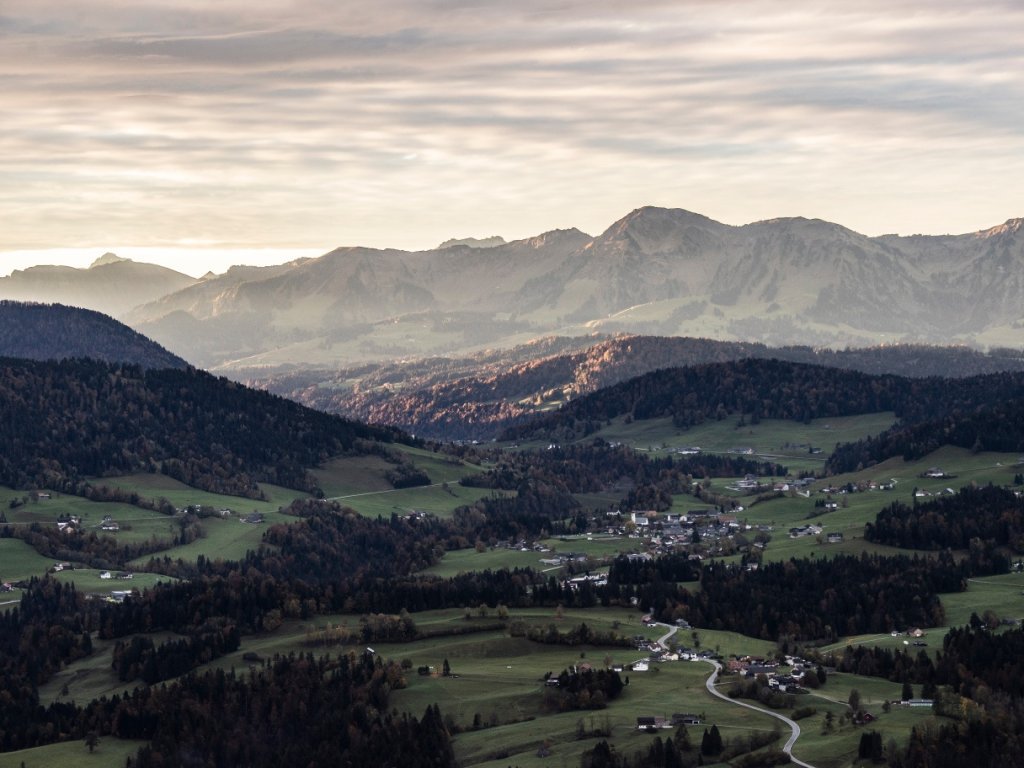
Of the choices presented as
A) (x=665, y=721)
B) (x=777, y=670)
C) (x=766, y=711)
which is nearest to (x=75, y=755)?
(x=665, y=721)

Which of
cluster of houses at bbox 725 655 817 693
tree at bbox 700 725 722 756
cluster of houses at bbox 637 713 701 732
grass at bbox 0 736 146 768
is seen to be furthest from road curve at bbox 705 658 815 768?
grass at bbox 0 736 146 768

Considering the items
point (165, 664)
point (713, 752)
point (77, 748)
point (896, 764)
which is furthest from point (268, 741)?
point (896, 764)

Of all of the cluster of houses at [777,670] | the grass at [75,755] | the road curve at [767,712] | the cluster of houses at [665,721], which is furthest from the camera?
the cluster of houses at [777,670]

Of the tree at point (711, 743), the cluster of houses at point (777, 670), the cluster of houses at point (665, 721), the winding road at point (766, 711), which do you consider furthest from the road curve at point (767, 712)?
the cluster of houses at point (665, 721)

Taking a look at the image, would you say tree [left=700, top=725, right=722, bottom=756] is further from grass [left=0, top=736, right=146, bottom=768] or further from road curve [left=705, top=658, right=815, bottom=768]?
grass [left=0, top=736, right=146, bottom=768]

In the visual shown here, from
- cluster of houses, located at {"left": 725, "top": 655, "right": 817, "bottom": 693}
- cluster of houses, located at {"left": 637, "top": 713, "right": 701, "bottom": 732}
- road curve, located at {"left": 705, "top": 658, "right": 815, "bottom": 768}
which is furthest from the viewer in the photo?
cluster of houses, located at {"left": 725, "top": 655, "right": 817, "bottom": 693}

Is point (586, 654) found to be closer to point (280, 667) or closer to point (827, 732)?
point (280, 667)

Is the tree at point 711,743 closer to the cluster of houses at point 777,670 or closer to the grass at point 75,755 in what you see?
the cluster of houses at point 777,670

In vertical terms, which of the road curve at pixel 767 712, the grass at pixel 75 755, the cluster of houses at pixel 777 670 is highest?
the cluster of houses at pixel 777 670
